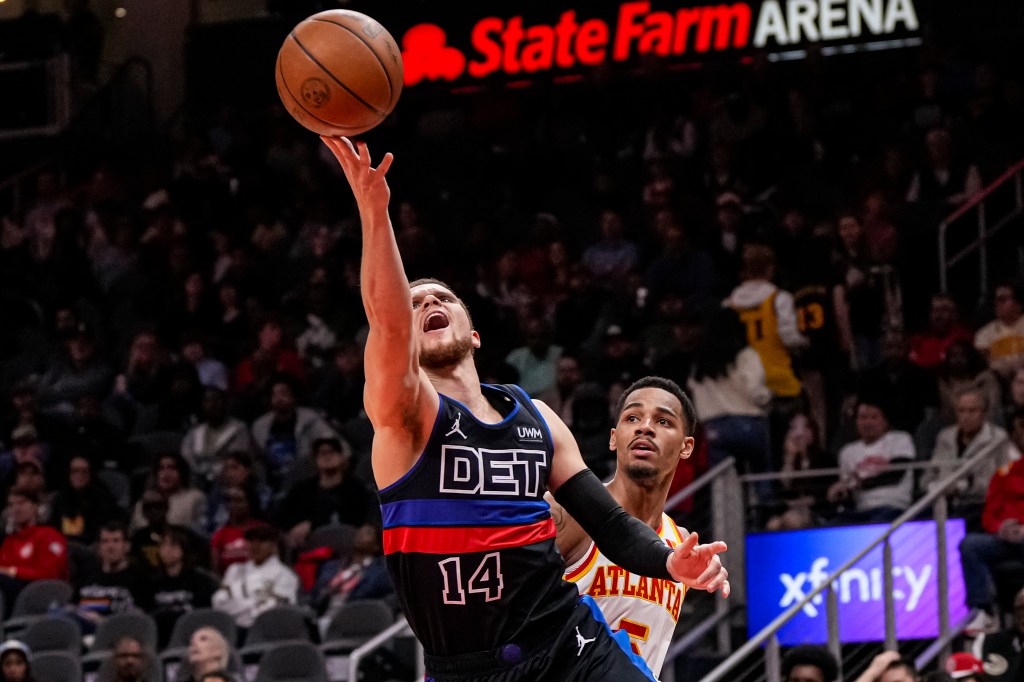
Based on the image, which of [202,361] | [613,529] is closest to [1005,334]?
[202,361]

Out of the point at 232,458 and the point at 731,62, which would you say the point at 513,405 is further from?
the point at 731,62

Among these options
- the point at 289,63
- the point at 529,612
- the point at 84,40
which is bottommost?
the point at 529,612

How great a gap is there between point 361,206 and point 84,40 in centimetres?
1585

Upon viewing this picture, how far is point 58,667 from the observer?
36.6 ft

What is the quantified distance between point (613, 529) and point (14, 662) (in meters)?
7.02

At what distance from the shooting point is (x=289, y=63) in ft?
15.3

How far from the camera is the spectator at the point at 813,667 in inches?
332

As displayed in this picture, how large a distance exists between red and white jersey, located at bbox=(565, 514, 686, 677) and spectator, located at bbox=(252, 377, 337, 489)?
7563 millimetres

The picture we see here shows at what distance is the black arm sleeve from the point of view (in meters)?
4.75

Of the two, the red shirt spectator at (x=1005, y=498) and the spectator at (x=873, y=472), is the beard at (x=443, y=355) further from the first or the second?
the spectator at (x=873, y=472)

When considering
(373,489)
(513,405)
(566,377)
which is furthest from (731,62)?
(513,405)

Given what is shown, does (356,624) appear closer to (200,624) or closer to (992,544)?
(200,624)

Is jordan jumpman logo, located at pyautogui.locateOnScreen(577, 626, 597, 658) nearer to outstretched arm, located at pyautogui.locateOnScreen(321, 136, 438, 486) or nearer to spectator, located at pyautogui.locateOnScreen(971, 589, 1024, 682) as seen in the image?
outstretched arm, located at pyautogui.locateOnScreen(321, 136, 438, 486)

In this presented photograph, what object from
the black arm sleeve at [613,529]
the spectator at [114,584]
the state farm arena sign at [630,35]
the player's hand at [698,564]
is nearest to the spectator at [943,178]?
the state farm arena sign at [630,35]
